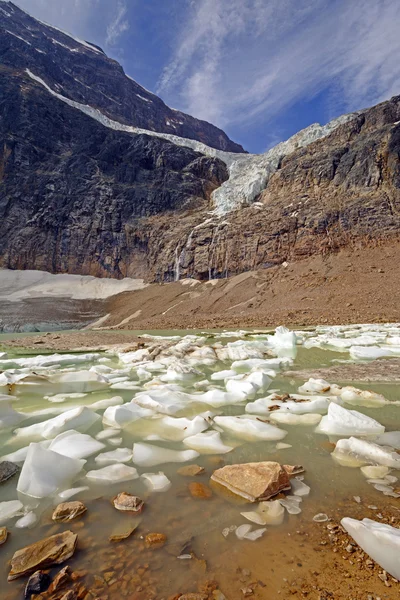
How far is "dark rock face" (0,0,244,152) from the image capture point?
90.2m

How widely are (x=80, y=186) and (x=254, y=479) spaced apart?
67.4 m

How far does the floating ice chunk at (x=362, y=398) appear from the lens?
13.3 feet

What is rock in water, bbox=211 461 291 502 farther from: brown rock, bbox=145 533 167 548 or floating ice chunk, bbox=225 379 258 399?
floating ice chunk, bbox=225 379 258 399

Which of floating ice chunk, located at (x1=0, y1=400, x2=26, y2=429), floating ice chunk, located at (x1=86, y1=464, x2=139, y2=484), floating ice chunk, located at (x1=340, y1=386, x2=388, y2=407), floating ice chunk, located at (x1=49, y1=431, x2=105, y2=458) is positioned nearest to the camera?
floating ice chunk, located at (x1=86, y1=464, x2=139, y2=484)

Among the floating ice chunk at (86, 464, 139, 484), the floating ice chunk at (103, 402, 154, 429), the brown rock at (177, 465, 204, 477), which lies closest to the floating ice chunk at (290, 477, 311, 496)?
the brown rock at (177, 465, 204, 477)

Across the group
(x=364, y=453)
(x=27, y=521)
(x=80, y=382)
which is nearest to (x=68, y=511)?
(x=27, y=521)

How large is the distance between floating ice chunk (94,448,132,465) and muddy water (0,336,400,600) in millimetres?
78

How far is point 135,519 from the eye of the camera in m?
1.86

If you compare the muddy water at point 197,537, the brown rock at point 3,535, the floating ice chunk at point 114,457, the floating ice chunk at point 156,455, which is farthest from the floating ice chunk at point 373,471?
the brown rock at point 3,535

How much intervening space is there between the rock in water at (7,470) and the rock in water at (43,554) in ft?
3.14

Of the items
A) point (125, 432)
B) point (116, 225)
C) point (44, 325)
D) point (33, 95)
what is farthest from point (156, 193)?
point (125, 432)

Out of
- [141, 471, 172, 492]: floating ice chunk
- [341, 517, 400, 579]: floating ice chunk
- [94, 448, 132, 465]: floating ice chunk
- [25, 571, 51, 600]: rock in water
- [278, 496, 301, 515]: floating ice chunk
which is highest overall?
[341, 517, 400, 579]: floating ice chunk

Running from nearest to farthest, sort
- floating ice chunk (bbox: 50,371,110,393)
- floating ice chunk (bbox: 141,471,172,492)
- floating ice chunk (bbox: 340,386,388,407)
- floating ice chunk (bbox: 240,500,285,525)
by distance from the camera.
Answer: floating ice chunk (bbox: 240,500,285,525) → floating ice chunk (bbox: 141,471,172,492) → floating ice chunk (bbox: 340,386,388,407) → floating ice chunk (bbox: 50,371,110,393)

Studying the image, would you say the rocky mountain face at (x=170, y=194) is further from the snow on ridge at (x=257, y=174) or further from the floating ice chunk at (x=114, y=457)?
the floating ice chunk at (x=114, y=457)
